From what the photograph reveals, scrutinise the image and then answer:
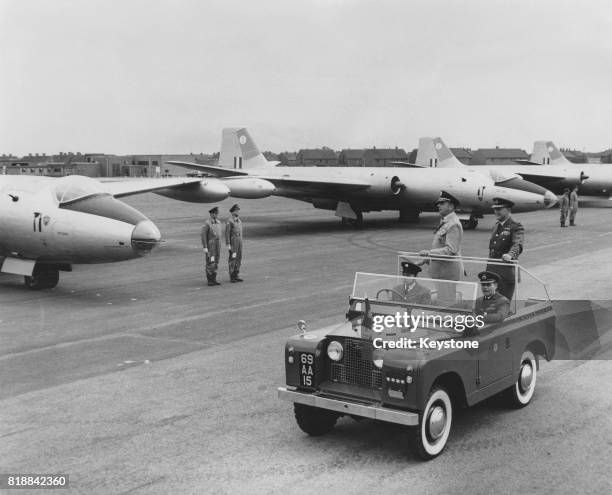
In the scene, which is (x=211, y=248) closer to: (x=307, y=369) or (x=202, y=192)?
(x=202, y=192)

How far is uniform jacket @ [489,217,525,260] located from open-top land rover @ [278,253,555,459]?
199 cm

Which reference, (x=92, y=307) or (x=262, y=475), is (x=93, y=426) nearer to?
(x=262, y=475)

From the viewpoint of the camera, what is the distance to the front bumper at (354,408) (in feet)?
19.5

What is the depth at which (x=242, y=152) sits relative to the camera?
130ft

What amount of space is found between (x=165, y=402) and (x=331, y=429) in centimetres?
215

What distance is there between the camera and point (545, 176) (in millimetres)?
46031

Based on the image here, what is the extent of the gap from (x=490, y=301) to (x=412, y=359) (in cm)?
151

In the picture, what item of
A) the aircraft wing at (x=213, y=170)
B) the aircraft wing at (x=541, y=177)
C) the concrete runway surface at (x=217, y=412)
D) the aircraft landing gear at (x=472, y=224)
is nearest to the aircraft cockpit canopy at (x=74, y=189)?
the concrete runway surface at (x=217, y=412)

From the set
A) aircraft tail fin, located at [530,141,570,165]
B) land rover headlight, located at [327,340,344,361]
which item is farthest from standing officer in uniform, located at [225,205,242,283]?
aircraft tail fin, located at [530,141,570,165]

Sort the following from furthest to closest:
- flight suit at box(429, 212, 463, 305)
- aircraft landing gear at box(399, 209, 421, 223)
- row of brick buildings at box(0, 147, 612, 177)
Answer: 1. row of brick buildings at box(0, 147, 612, 177)
2. aircraft landing gear at box(399, 209, 421, 223)
3. flight suit at box(429, 212, 463, 305)

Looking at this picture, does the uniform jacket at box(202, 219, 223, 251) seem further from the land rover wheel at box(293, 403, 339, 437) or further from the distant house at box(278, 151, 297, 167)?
the distant house at box(278, 151, 297, 167)

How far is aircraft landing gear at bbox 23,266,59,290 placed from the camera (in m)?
15.8

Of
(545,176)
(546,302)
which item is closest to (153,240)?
(546,302)

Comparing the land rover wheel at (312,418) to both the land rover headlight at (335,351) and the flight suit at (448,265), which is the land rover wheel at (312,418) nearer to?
the land rover headlight at (335,351)
